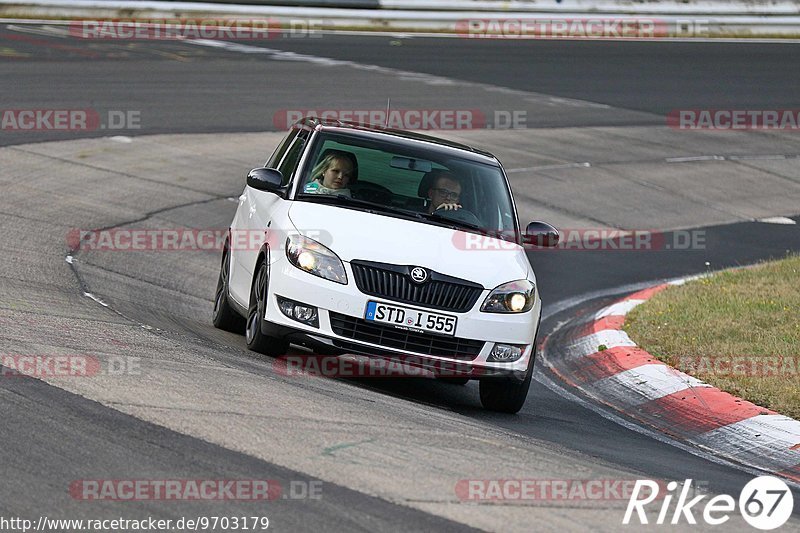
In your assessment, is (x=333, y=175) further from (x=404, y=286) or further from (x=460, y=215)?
(x=404, y=286)

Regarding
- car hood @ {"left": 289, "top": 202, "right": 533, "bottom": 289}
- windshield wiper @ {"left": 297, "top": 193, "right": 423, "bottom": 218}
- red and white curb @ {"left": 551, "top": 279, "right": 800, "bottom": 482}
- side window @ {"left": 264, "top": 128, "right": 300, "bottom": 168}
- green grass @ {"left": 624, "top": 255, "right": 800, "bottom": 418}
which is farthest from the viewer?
side window @ {"left": 264, "top": 128, "right": 300, "bottom": 168}

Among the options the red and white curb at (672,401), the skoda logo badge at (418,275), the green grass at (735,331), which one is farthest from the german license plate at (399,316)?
the green grass at (735,331)

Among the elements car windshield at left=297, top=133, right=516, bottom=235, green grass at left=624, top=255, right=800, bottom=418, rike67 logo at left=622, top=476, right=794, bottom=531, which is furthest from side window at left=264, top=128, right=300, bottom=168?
rike67 logo at left=622, top=476, right=794, bottom=531

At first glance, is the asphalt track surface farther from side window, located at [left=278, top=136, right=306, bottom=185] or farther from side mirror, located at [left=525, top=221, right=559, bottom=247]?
side window, located at [left=278, top=136, right=306, bottom=185]

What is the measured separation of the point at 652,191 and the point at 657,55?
12.7 meters

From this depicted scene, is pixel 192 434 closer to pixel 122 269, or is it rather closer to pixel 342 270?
pixel 342 270

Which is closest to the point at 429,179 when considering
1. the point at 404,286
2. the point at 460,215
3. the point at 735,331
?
the point at 460,215

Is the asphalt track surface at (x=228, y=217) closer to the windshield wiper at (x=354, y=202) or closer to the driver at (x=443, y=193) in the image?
the windshield wiper at (x=354, y=202)

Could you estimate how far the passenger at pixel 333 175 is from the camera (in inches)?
357

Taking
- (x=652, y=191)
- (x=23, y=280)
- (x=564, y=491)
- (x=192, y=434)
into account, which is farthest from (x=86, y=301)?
(x=652, y=191)

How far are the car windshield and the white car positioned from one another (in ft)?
0.03

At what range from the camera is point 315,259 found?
26.9ft

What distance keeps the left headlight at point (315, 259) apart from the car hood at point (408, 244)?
1.8 inches

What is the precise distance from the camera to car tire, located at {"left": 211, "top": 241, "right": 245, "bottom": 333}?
9867 mm
